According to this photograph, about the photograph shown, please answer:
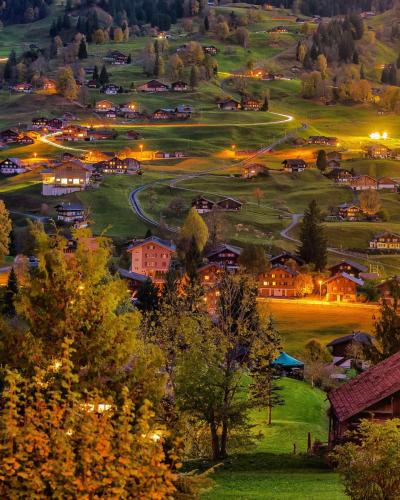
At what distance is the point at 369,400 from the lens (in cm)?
3244

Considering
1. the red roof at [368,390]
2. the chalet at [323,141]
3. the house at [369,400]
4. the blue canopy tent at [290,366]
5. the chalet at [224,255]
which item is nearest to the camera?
the house at [369,400]

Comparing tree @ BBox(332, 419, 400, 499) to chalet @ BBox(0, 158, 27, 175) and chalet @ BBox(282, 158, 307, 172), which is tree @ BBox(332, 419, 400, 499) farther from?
chalet @ BBox(282, 158, 307, 172)

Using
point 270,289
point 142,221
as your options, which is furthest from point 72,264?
point 142,221

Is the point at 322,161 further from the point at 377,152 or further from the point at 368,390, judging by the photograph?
the point at 368,390

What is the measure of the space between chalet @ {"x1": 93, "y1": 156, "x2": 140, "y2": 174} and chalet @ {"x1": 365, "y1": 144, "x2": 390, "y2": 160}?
5028cm

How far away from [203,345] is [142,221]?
88902mm

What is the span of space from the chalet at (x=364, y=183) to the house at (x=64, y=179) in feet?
151

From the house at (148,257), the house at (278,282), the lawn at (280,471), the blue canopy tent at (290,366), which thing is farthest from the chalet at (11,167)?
the lawn at (280,471)

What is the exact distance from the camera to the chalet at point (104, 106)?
193012 mm

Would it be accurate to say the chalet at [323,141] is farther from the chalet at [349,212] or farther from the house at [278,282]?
the house at [278,282]

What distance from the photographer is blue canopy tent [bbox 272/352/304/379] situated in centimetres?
6141

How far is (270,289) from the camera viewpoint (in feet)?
330

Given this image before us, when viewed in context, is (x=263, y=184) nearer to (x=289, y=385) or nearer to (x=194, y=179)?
(x=194, y=179)

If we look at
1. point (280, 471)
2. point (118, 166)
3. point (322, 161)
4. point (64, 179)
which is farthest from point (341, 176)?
point (280, 471)
